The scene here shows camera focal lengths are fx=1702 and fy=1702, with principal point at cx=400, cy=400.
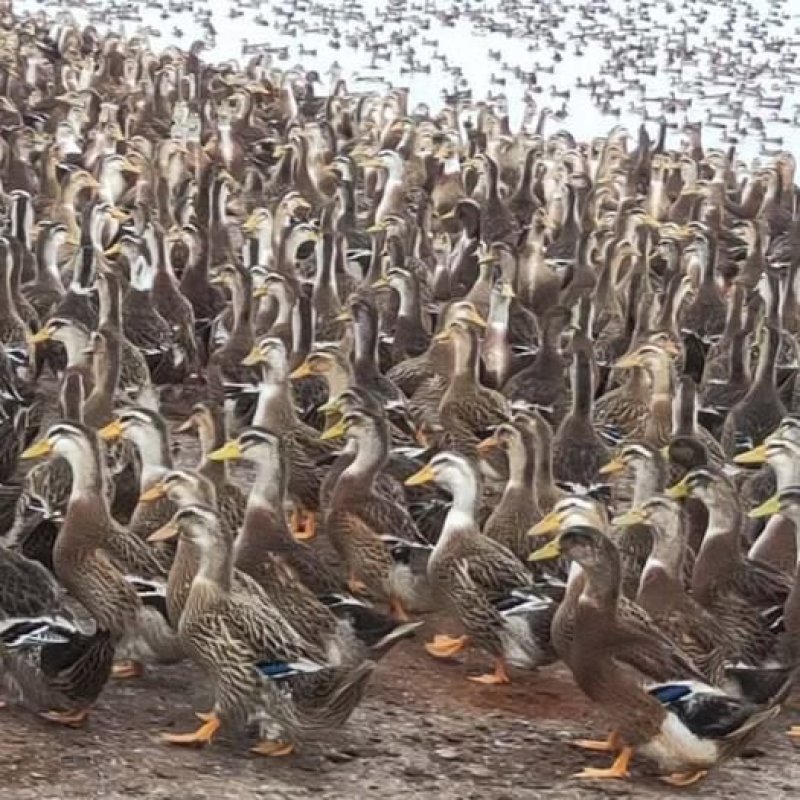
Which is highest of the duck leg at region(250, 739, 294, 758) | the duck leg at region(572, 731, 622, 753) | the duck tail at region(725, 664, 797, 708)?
the duck tail at region(725, 664, 797, 708)

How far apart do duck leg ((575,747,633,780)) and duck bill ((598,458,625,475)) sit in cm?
171

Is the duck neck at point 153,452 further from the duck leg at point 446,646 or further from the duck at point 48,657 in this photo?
the duck leg at point 446,646

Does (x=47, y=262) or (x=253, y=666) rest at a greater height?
(x=47, y=262)

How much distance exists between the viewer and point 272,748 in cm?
582

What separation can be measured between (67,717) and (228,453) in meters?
1.48

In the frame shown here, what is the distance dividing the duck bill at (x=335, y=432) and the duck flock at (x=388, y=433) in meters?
0.04

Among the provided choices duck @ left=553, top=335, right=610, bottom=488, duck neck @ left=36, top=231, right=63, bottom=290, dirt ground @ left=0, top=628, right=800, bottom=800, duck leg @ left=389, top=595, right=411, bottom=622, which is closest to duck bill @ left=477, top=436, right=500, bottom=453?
duck @ left=553, top=335, right=610, bottom=488

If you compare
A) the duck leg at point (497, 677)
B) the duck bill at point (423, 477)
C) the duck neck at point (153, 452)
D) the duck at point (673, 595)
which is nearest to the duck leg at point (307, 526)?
the duck bill at point (423, 477)

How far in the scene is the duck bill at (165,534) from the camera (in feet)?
20.8

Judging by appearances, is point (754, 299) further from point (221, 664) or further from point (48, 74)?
point (48, 74)

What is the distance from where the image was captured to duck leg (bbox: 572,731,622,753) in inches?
235

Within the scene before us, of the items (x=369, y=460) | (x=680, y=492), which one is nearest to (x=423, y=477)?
(x=369, y=460)

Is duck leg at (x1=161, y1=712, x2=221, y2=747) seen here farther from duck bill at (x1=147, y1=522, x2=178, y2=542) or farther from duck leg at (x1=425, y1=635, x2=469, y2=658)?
duck leg at (x1=425, y1=635, x2=469, y2=658)

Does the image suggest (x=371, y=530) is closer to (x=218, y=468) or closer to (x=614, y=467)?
(x=218, y=468)
